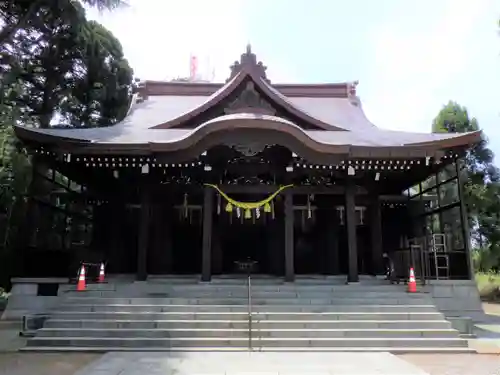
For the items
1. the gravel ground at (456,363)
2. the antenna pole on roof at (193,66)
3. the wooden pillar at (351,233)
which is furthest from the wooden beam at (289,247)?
the antenna pole on roof at (193,66)

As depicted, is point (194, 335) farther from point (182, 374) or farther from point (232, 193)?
point (232, 193)

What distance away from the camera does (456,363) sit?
7.07 m

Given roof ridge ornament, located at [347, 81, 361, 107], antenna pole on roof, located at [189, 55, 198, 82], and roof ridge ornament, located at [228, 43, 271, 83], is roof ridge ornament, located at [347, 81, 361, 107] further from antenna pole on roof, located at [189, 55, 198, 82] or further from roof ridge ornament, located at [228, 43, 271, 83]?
antenna pole on roof, located at [189, 55, 198, 82]

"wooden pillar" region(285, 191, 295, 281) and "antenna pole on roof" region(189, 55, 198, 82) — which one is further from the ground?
"antenna pole on roof" region(189, 55, 198, 82)

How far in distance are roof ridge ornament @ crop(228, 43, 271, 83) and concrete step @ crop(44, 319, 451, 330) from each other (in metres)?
7.85

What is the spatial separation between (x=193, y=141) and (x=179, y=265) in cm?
507

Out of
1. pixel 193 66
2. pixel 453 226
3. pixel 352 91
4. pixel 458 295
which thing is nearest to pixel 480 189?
pixel 453 226

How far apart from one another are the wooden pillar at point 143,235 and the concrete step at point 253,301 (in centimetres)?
228

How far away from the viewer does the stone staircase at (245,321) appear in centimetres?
813

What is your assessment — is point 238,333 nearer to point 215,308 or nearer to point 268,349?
point 268,349

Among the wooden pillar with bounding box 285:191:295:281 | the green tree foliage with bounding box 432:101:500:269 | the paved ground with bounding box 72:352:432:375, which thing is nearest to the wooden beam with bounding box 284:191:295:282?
the wooden pillar with bounding box 285:191:295:281

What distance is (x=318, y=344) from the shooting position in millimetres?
8203

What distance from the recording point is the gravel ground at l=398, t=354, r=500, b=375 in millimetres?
6383

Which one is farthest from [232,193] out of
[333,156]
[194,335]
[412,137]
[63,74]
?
[63,74]
